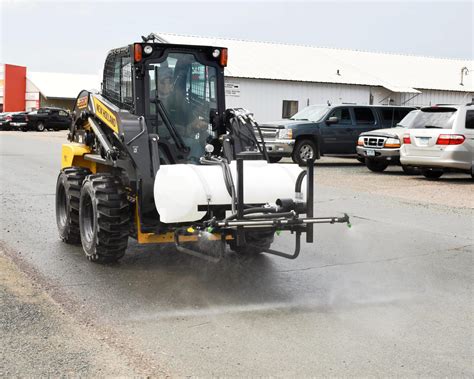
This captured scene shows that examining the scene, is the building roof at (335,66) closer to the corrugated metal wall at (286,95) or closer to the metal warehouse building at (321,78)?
the metal warehouse building at (321,78)

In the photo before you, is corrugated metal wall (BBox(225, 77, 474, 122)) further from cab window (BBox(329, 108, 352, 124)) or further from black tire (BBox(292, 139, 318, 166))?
black tire (BBox(292, 139, 318, 166))

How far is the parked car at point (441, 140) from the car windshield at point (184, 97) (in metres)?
9.61

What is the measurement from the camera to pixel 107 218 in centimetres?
704

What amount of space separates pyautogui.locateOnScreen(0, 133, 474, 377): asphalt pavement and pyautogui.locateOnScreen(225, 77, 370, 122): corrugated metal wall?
2368 centimetres

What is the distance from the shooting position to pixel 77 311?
586 cm

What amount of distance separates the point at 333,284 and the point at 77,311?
2680 millimetres

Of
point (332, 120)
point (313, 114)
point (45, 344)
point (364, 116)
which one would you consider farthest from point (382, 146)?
point (45, 344)

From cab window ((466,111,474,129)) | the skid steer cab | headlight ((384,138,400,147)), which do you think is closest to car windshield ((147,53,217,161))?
the skid steer cab

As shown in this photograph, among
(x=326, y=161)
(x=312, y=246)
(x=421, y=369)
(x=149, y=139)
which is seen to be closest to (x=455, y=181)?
(x=326, y=161)

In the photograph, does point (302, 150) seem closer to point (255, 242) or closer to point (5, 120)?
point (255, 242)

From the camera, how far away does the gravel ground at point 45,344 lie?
452 centimetres

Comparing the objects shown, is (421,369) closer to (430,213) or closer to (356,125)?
(430,213)

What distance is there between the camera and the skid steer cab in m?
6.21

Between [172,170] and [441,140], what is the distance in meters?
11.4
